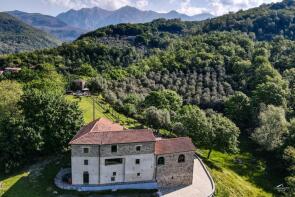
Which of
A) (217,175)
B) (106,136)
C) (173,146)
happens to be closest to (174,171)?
(173,146)

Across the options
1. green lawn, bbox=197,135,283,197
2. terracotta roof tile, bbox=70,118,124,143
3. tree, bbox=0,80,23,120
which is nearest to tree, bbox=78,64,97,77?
green lawn, bbox=197,135,283,197

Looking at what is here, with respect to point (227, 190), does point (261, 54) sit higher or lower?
higher

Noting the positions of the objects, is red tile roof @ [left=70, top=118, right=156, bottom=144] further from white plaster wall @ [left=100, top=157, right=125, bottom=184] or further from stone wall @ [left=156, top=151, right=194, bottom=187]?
stone wall @ [left=156, top=151, right=194, bottom=187]

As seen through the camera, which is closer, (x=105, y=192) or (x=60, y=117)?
(x=105, y=192)

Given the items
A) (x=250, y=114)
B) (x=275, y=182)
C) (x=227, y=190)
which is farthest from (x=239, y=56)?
(x=227, y=190)

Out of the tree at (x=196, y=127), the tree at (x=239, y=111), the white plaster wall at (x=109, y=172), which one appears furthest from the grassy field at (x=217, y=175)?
the tree at (x=239, y=111)

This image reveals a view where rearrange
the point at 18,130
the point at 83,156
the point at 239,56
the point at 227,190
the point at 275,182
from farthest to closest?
the point at 239,56, the point at 275,182, the point at 227,190, the point at 18,130, the point at 83,156

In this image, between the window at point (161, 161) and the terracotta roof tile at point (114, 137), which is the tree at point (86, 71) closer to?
the terracotta roof tile at point (114, 137)

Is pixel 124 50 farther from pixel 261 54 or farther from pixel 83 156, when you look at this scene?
pixel 83 156
